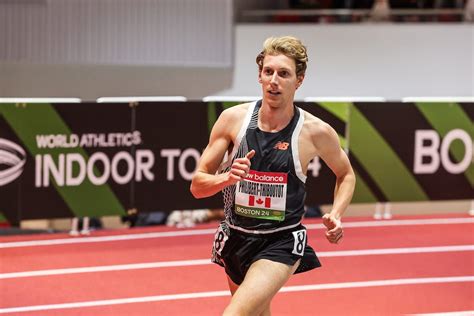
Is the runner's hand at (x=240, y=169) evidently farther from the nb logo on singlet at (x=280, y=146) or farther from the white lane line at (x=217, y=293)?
the white lane line at (x=217, y=293)

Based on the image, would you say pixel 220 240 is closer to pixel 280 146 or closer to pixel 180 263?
pixel 280 146

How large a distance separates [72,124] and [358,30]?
5604 millimetres

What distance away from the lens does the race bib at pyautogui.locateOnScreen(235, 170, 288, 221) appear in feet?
18.5

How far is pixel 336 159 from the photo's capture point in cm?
585

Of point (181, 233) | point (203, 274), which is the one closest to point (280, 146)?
point (203, 274)

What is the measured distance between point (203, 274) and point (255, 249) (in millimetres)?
3890

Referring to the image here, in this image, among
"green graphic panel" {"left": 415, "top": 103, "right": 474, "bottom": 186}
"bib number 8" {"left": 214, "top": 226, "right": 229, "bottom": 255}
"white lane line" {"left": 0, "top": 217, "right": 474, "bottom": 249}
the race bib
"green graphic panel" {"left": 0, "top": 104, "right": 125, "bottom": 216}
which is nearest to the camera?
the race bib

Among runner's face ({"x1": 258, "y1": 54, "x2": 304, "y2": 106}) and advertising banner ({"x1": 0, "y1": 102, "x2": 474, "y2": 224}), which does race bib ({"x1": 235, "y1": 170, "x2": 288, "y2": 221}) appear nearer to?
runner's face ({"x1": 258, "y1": 54, "x2": 304, "y2": 106})

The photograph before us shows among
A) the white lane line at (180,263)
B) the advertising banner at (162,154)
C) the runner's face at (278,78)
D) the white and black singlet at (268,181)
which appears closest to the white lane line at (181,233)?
the advertising banner at (162,154)

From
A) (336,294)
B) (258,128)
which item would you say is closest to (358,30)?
(336,294)

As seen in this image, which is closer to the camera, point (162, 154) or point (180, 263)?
point (180, 263)

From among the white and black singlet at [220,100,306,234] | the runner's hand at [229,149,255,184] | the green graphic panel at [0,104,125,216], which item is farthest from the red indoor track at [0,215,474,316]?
the runner's hand at [229,149,255,184]

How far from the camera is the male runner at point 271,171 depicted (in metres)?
5.54

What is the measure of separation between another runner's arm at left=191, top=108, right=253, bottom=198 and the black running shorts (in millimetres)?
316
